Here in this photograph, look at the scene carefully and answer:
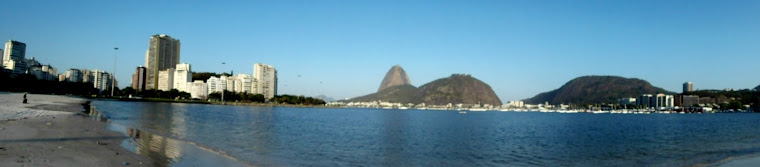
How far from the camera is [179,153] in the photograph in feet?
A: 60.1

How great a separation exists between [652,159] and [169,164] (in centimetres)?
2254

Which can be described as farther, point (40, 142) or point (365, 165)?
point (365, 165)

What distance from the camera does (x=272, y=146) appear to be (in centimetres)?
2473

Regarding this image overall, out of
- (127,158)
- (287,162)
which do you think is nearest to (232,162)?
(287,162)

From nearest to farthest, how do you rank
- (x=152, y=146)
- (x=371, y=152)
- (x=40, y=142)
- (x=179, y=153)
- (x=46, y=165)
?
(x=46, y=165) < (x=40, y=142) < (x=179, y=153) < (x=152, y=146) < (x=371, y=152)

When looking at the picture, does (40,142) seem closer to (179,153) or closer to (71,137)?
(71,137)

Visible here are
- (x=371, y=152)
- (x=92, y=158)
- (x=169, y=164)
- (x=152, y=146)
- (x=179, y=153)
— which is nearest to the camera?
(x=92, y=158)

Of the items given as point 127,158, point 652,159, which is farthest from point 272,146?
point 652,159

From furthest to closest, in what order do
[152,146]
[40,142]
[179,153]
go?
[152,146] < [179,153] < [40,142]

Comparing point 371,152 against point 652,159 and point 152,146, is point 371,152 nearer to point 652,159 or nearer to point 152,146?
point 152,146

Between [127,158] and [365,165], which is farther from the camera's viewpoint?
[365,165]

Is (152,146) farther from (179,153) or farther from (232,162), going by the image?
(232,162)

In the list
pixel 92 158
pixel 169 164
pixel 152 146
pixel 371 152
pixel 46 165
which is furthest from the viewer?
pixel 371 152

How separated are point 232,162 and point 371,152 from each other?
8.27 meters
